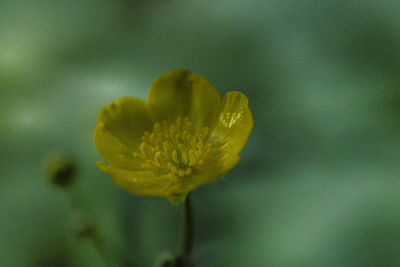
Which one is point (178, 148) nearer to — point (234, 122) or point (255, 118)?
point (234, 122)

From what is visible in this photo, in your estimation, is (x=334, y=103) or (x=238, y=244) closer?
(x=238, y=244)

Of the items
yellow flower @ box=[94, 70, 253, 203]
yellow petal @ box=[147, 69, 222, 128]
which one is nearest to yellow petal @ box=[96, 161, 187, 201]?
yellow flower @ box=[94, 70, 253, 203]

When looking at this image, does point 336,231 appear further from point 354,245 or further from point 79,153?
point 79,153

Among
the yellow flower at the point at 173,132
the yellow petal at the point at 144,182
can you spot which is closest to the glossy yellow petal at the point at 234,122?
the yellow flower at the point at 173,132

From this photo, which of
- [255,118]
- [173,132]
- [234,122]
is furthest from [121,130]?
[255,118]

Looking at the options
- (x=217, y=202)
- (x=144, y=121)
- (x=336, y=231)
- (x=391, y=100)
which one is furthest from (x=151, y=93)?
(x=391, y=100)

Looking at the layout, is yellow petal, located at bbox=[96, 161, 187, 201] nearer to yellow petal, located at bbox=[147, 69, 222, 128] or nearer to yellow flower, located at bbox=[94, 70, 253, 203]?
yellow flower, located at bbox=[94, 70, 253, 203]
